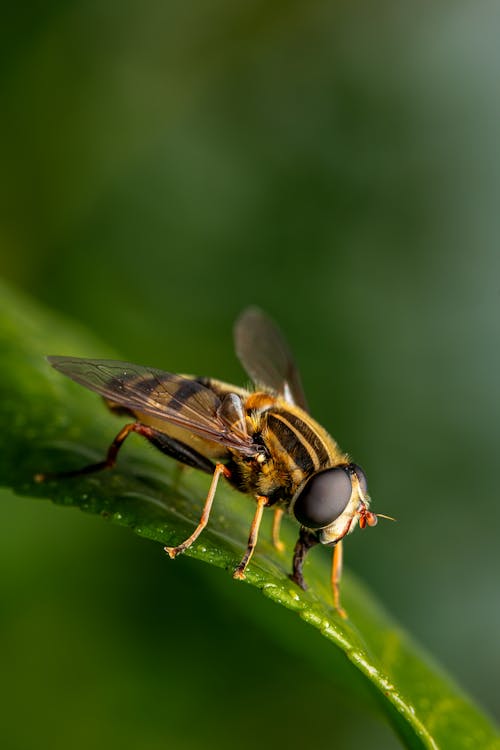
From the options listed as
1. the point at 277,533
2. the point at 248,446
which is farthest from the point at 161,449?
the point at 277,533

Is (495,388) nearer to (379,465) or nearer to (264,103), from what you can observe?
(379,465)

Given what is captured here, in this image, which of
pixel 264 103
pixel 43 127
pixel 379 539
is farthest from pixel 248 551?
pixel 264 103

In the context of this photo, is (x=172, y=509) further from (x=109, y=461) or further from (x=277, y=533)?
(x=277, y=533)

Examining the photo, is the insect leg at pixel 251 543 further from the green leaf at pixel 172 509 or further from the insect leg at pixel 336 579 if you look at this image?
the insect leg at pixel 336 579

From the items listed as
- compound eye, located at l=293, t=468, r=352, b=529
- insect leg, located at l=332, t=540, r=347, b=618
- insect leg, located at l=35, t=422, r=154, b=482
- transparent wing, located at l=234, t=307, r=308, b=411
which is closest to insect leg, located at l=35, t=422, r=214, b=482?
insect leg, located at l=35, t=422, r=154, b=482

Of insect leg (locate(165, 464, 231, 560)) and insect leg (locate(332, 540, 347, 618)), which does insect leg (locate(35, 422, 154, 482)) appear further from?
insect leg (locate(332, 540, 347, 618))

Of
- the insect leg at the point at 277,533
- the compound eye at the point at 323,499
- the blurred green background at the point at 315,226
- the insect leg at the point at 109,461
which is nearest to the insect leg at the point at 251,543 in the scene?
the compound eye at the point at 323,499
